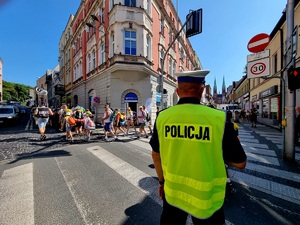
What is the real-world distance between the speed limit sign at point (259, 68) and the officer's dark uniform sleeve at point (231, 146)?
16.3 feet

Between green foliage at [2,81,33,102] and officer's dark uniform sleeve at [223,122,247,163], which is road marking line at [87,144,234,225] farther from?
green foliage at [2,81,33,102]

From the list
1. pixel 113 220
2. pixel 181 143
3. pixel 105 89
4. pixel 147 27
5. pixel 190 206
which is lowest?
pixel 113 220

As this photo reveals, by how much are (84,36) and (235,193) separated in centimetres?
2430

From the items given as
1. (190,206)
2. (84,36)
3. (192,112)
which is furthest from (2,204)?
(84,36)

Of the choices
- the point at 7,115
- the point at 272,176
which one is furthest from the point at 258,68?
the point at 7,115

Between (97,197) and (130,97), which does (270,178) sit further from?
(130,97)

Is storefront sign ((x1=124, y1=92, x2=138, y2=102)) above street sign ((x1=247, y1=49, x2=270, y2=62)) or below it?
below

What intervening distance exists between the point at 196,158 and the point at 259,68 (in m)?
5.50

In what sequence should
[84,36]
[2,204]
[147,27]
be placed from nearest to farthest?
[2,204] → [147,27] → [84,36]

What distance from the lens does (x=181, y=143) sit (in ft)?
4.63

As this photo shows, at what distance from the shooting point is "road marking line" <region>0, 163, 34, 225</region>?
8.23ft

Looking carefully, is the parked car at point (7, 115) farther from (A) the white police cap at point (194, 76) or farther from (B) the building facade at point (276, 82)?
(B) the building facade at point (276, 82)

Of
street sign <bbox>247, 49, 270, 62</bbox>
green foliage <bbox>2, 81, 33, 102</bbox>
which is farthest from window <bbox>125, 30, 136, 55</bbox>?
green foliage <bbox>2, 81, 33, 102</bbox>

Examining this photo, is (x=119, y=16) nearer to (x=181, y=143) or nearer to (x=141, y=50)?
(x=141, y=50)
